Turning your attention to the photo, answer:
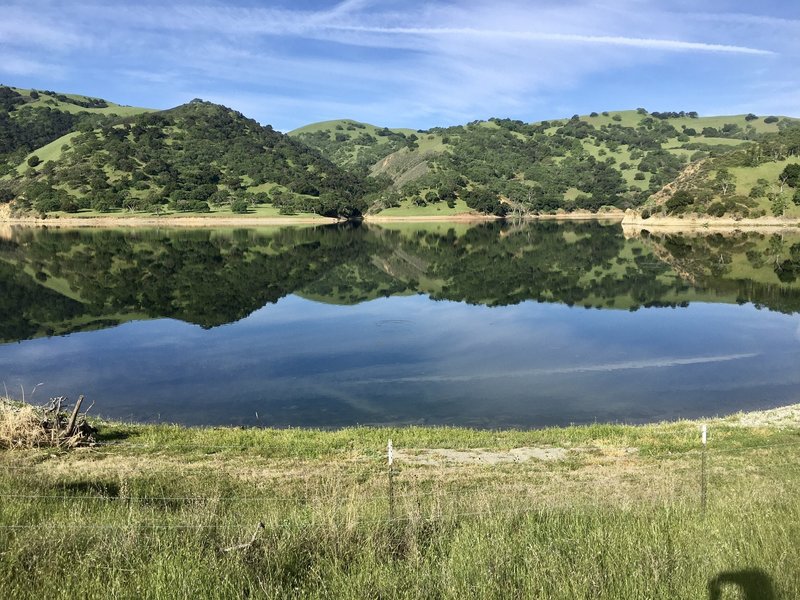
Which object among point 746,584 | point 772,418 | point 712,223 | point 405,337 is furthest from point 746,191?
point 746,584

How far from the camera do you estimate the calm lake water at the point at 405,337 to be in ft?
83.9

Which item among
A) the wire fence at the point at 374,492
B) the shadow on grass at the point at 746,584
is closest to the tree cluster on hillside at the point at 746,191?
the wire fence at the point at 374,492

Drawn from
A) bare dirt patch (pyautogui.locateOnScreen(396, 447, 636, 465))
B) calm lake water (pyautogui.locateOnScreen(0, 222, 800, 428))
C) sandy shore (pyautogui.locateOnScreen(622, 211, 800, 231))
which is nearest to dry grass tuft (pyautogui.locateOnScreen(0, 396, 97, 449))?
calm lake water (pyautogui.locateOnScreen(0, 222, 800, 428))

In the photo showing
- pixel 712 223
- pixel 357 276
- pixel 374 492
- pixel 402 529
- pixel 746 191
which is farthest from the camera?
pixel 746 191

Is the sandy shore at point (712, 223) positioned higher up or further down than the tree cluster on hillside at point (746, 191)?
further down

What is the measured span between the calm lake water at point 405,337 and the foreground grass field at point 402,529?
7666 millimetres

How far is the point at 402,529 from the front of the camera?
31.3 feet

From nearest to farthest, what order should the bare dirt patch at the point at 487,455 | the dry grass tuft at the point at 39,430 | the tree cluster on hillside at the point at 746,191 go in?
the bare dirt patch at the point at 487,455
the dry grass tuft at the point at 39,430
the tree cluster on hillside at the point at 746,191

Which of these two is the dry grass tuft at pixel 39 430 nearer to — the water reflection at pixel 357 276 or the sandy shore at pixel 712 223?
the water reflection at pixel 357 276

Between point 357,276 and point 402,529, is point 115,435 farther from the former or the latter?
point 357,276

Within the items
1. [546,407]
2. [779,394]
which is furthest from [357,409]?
[779,394]

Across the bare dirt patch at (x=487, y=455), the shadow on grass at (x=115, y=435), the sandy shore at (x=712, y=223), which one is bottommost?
the shadow on grass at (x=115, y=435)

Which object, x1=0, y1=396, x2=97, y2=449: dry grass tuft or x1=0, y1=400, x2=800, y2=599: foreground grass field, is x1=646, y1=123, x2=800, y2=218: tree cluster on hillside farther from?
x1=0, y1=396, x2=97, y2=449: dry grass tuft

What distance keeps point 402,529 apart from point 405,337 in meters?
29.1
